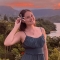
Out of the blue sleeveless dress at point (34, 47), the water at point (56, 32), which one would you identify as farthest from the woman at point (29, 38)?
the water at point (56, 32)

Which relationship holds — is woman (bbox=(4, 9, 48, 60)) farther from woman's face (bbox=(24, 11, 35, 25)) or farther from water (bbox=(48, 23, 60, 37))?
water (bbox=(48, 23, 60, 37))

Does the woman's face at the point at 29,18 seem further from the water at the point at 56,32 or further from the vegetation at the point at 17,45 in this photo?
the water at the point at 56,32

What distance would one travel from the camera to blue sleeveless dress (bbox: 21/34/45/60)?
1724mm

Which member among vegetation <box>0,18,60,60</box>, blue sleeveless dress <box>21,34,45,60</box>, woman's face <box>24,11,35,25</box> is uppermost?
woman's face <box>24,11,35,25</box>

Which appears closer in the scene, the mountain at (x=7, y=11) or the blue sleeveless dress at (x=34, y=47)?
the blue sleeveless dress at (x=34, y=47)

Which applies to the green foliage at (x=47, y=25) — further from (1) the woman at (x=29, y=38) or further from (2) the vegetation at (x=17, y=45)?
(1) the woman at (x=29, y=38)

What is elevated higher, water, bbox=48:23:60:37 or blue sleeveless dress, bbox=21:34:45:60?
blue sleeveless dress, bbox=21:34:45:60

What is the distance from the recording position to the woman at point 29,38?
173 centimetres

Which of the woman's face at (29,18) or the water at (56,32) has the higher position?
the woman's face at (29,18)

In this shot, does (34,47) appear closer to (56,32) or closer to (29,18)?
(29,18)

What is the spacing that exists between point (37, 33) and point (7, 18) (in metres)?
3.08

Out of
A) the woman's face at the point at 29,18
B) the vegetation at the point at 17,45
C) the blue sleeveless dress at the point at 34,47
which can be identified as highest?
the woman's face at the point at 29,18

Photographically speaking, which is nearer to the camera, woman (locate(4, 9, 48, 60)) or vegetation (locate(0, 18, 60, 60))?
woman (locate(4, 9, 48, 60))

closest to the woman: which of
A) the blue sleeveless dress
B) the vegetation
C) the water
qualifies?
the blue sleeveless dress
